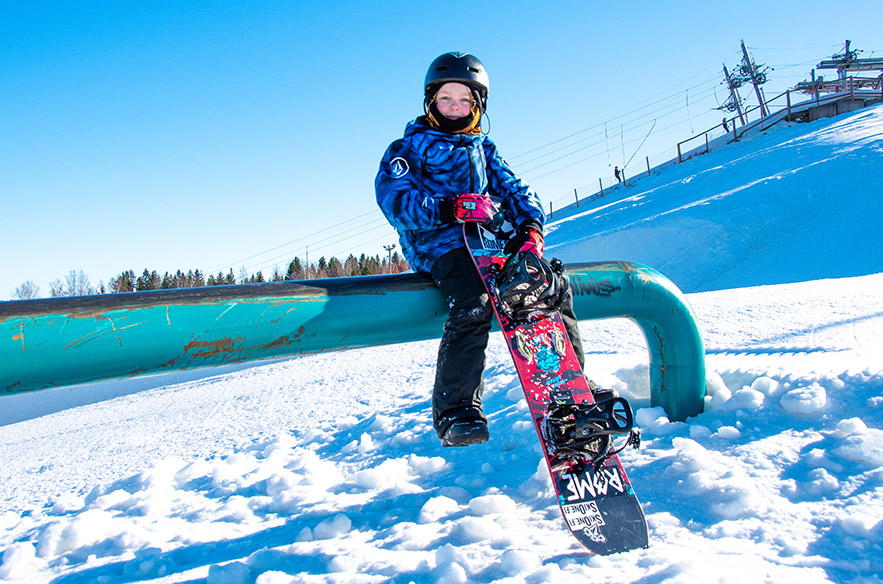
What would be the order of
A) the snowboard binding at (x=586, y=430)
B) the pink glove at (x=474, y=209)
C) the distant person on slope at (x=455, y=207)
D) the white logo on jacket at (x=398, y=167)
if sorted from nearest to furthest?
the snowboard binding at (x=586, y=430), the distant person on slope at (x=455, y=207), the pink glove at (x=474, y=209), the white logo on jacket at (x=398, y=167)

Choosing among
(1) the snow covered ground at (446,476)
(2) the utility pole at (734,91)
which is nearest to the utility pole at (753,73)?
(2) the utility pole at (734,91)

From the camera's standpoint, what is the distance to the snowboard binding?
1631mm

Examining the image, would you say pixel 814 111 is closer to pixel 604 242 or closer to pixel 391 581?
pixel 604 242

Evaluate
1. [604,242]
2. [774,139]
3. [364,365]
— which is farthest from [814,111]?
[364,365]

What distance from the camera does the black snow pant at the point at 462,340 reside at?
1862 millimetres

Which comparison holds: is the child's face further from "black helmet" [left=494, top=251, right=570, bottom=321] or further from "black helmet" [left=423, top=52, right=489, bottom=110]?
"black helmet" [left=494, top=251, right=570, bottom=321]

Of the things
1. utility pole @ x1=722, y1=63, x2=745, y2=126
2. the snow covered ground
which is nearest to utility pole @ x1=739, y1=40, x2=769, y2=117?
utility pole @ x1=722, y1=63, x2=745, y2=126

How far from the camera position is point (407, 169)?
2.34 metres

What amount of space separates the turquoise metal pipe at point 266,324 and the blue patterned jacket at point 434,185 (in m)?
0.21

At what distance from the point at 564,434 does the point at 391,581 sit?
698mm

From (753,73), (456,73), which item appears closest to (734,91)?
(753,73)

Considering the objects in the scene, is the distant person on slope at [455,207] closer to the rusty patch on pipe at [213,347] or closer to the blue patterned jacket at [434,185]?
the blue patterned jacket at [434,185]

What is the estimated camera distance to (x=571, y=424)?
5.67 feet

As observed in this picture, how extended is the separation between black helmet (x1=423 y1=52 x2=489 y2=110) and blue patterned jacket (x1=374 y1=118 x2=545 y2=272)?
0.67 feet
